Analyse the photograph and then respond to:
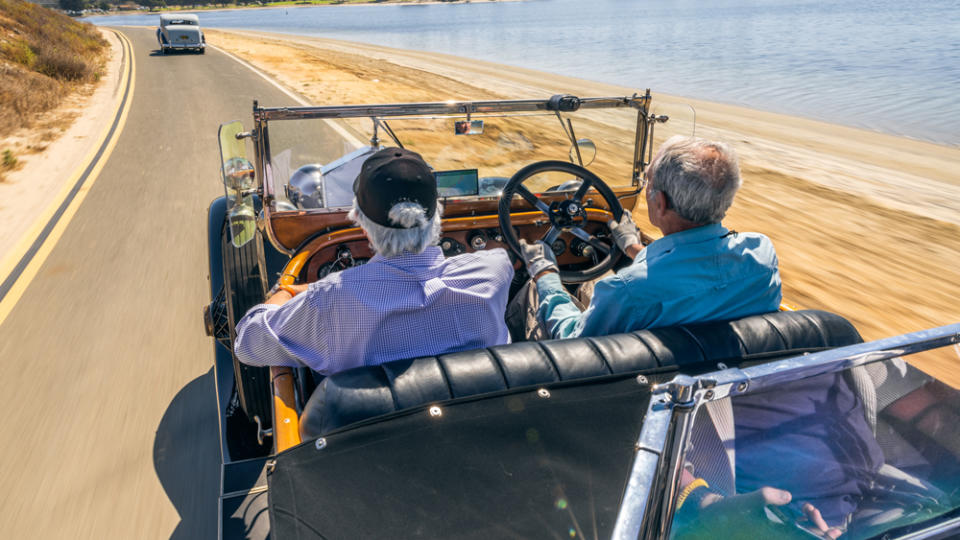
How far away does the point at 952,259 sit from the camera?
5.77 meters

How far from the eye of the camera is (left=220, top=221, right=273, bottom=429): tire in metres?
2.75

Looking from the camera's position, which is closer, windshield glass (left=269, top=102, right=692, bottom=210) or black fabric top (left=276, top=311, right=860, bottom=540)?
black fabric top (left=276, top=311, right=860, bottom=540)

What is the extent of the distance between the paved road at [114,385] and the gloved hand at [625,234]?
2.20 metres

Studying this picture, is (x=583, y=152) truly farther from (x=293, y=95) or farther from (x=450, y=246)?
(x=293, y=95)

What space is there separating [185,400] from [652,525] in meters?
2.90

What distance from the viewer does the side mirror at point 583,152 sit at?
3639 mm

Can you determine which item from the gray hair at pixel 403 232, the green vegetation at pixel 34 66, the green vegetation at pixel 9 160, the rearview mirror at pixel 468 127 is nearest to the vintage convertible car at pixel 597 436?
the gray hair at pixel 403 232

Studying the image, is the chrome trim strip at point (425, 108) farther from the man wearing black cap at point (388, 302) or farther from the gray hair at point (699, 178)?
the gray hair at point (699, 178)

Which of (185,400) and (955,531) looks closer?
(955,531)

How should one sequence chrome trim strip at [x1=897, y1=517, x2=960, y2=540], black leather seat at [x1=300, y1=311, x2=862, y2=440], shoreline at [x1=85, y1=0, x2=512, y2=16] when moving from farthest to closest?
shoreline at [x1=85, y1=0, x2=512, y2=16] → black leather seat at [x1=300, y1=311, x2=862, y2=440] → chrome trim strip at [x1=897, y1=517, x2=960, y2=540]

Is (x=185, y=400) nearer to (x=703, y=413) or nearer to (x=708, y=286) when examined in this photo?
(x=708, y=286)

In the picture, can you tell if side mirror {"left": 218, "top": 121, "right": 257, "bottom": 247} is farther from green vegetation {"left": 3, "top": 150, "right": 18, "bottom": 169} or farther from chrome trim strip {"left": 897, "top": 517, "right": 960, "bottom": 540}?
green vegetation {"left": 3, "top": 150, "right": 18, "bottom": 169}

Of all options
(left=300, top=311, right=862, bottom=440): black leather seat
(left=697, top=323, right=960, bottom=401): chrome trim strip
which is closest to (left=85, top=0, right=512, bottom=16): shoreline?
(left=300, top=311, right=862, bottom=440): black leather seat

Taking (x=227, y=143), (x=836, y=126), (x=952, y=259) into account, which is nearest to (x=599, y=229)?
(x=227, y=143)
